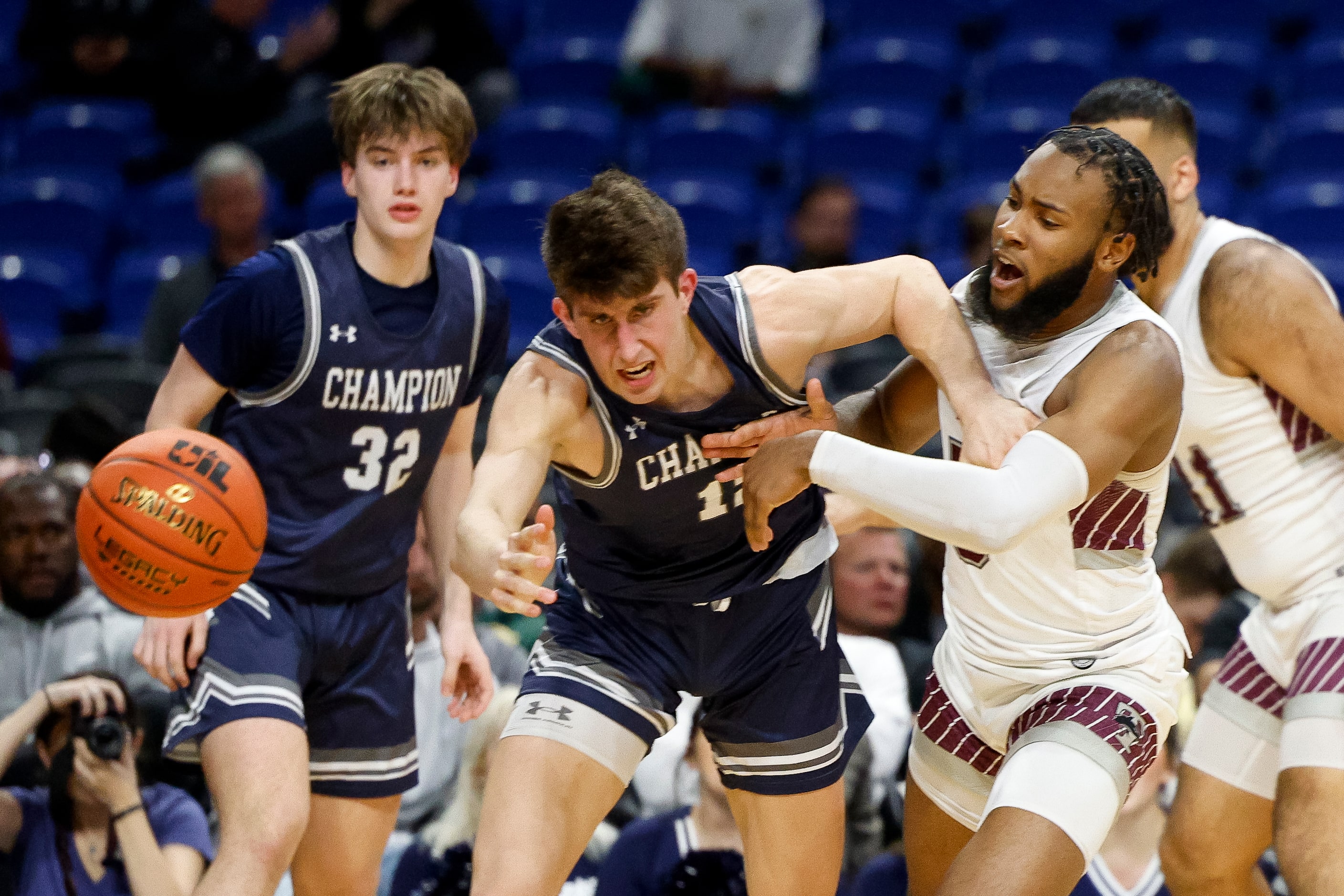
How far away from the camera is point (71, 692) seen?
5.00 meters

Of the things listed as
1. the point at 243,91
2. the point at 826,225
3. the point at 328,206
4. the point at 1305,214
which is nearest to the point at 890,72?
the point at 826,225

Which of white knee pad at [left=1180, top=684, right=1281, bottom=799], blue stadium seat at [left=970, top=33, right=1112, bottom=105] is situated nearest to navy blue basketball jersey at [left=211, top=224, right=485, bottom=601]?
white knee pad at [left=1180, top=684, right=1281, bottom=799]

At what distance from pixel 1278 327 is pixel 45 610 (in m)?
4.44

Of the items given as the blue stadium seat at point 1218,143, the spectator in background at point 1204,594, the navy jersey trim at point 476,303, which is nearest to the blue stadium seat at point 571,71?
the blue stadium seat at point 1218,143

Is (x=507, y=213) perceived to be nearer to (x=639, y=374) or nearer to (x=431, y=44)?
(x=431, y=44)

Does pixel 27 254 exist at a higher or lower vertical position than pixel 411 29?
lower

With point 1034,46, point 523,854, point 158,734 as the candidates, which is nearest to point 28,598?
point 158,734

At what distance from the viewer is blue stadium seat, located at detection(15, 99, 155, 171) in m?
11.0

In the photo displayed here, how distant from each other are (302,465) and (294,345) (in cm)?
33

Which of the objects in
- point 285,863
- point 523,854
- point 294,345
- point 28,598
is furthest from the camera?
point 28,598

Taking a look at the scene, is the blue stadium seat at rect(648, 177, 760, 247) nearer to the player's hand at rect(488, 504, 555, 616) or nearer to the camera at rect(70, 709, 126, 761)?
the camera at rect(70, 709, 126, 761)

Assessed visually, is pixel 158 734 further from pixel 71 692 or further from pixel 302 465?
pixel 302 465

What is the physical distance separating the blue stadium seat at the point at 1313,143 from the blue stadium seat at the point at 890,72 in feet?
7.39

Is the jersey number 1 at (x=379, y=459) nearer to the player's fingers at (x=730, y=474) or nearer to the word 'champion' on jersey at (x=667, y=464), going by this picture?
the word 'champion' on jersey at (x=667, y=464)
